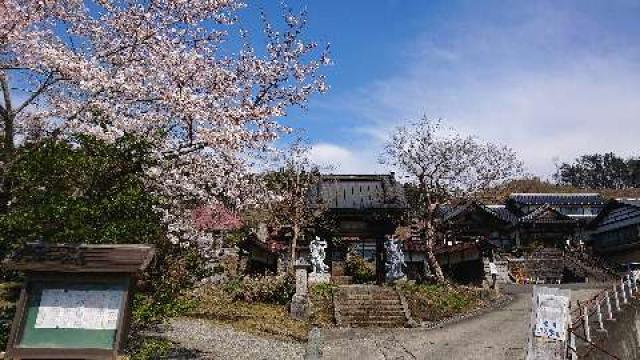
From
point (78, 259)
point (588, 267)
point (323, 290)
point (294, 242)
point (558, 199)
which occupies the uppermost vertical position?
point (558, 199)

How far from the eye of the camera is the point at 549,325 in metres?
11.4

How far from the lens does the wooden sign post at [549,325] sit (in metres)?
11.3

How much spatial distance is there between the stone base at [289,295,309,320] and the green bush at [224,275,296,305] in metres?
1.43

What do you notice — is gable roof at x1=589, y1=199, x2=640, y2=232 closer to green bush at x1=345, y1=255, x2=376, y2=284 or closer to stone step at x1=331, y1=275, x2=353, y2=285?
green bush at x1=345, y1=255, x2=376, y2=284

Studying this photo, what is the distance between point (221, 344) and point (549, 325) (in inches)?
369

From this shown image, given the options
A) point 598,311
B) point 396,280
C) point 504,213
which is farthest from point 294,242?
point 504,213


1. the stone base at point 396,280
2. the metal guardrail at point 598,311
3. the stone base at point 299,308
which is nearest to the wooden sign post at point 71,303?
the metal guardrail at point 598,311

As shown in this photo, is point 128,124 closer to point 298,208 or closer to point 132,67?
point 132,67

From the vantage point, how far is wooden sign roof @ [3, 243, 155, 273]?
770cm

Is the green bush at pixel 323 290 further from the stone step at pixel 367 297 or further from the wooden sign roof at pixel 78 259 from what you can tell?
the wooden sign roof at pixel 78 259

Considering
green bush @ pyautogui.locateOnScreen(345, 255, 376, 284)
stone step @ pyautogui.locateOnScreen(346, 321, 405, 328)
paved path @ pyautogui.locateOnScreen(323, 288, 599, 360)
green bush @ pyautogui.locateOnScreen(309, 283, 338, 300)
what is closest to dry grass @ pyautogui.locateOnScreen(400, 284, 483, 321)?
stone step @ pyautogui.locateOnScreen(346, 321, 405, 328)

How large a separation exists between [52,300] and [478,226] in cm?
4231

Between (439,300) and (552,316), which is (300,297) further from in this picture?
(552,316)

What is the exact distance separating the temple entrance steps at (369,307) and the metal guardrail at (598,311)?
6590 mm
